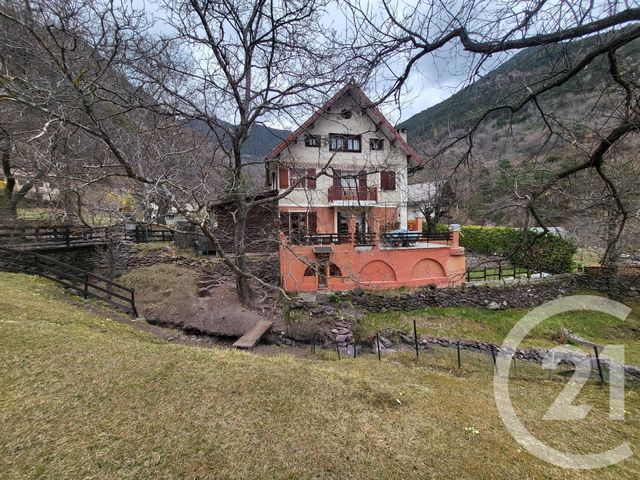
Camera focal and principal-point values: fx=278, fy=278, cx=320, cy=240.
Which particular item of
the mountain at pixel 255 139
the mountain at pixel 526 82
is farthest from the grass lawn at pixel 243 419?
the mountain at pixel 255 139

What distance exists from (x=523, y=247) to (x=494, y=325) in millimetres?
11029

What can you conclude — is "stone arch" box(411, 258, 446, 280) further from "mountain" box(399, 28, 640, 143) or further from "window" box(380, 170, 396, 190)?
"mountain" box(399, 28, 640, 143)

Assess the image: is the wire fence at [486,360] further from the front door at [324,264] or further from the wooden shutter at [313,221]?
the wooden shutter at [313,221]

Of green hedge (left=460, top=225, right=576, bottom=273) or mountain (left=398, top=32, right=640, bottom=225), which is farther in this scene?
green hedge (left=460, top=225, right=576, bottom=273)

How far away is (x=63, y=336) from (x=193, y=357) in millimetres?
2376

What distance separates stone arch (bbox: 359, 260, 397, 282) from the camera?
45.8 feet

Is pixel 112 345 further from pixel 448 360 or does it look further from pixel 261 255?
pixel 261 255

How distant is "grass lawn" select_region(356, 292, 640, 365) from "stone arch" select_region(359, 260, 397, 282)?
6.06ft

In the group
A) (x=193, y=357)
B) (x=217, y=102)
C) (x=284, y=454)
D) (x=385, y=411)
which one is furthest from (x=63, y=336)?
(x=217, y=102)

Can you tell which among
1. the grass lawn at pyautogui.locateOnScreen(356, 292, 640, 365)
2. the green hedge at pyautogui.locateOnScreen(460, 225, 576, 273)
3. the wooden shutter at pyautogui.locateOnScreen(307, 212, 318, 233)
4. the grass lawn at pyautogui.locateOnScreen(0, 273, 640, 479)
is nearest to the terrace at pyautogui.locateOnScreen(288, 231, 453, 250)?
the wooden shutter at pyautogui.locateOnScreen(307, 212, 318, 233)

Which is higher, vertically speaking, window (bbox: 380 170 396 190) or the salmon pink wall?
window (bbox: 380 170 396 190)

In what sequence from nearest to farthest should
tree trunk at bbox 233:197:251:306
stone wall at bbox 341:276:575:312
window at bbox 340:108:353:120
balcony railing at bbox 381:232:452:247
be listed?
window at bbox 340:108:353:120 < tree trunk at bbox 233:197:251:306 < stone wall at bbox 341:276:575:312 < balcony railing at bbox 381:232:452:247

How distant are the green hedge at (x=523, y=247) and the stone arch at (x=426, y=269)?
3525 mm

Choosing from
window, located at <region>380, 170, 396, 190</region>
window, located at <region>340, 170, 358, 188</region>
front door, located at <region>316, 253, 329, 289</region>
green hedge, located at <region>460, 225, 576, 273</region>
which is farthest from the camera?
front door, located at <region>316, 253, 329, 289</region>
